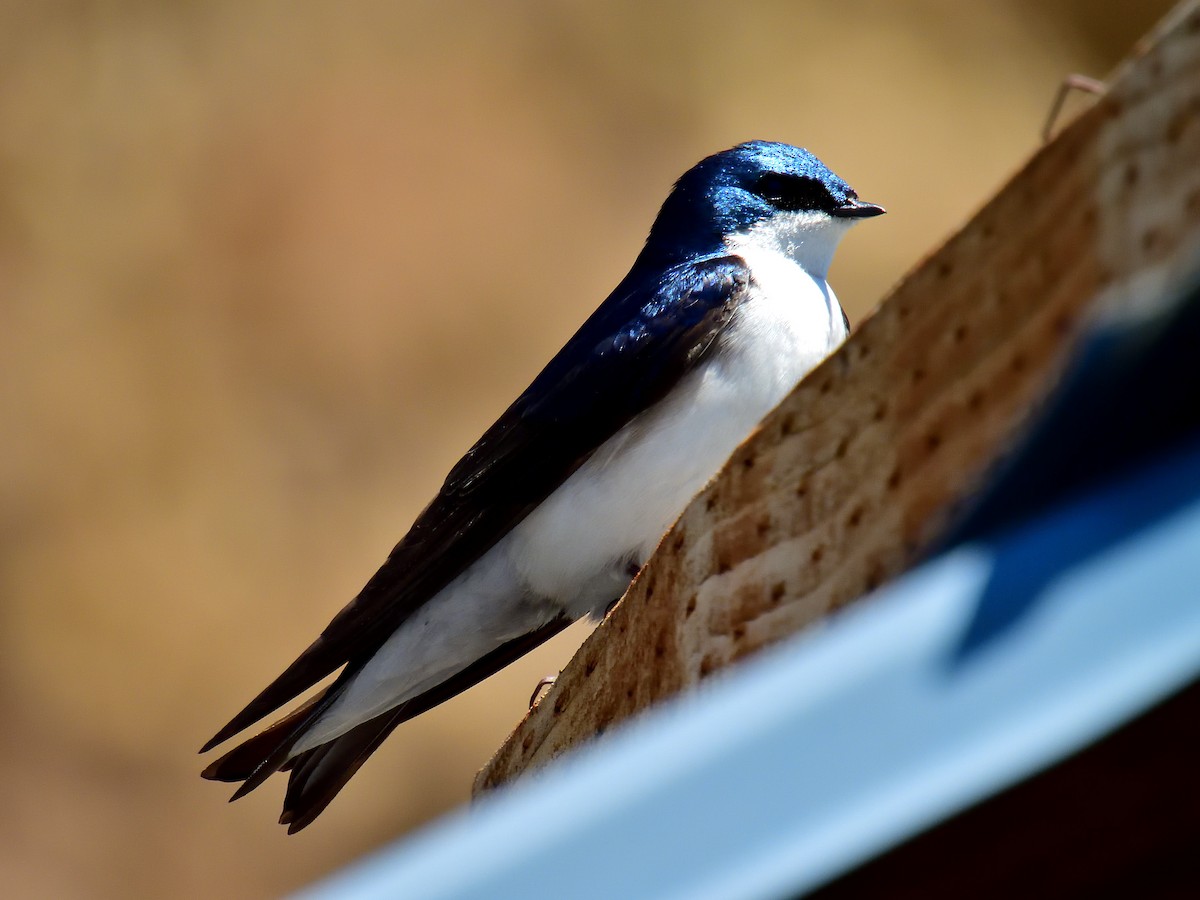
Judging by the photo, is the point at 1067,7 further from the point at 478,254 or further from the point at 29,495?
the point at 29,495

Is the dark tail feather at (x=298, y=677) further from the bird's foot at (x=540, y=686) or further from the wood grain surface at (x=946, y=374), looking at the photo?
the wood grain surface at (x=946, y=374)

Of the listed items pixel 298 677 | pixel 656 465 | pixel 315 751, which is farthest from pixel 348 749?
pixel 656 465

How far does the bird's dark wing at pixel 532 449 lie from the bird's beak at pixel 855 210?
1.03ft

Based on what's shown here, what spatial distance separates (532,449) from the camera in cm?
166

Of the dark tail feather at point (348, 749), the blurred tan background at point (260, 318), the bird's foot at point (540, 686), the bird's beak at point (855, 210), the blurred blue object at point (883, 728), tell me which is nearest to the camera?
the blurred blue object at point (883, 728)

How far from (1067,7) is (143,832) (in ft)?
8.24

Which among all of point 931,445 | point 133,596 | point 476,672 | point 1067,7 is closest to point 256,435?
point 133,596

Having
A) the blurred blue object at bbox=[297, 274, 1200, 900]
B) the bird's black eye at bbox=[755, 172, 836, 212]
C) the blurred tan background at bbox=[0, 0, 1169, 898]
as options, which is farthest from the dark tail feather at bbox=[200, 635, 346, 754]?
the blurred tan background at bbox=[0, 0, 1169, 898]

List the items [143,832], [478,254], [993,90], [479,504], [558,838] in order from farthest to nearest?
[993,90] → [478,254] → [143,832] → [479,504] → [558,838]

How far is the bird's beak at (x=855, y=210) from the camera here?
79.2 inches

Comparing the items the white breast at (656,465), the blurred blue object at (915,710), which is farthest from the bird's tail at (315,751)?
the blurred blue object at (915,710)

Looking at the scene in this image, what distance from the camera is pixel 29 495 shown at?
10.5 ft

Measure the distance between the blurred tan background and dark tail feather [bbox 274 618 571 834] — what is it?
1.46m

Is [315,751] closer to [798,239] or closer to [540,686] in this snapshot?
[540,686]
